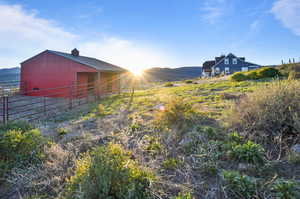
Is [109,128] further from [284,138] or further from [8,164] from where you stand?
Result: [284,138]

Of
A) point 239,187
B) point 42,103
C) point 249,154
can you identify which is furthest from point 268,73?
point 42,103

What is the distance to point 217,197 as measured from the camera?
1.65 meters

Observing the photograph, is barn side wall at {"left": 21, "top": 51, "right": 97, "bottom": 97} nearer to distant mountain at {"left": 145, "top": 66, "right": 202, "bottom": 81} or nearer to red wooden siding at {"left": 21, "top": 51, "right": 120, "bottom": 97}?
red wooden siding at {"left": 21, "top": 51, "right": 120, "bottom": 97}

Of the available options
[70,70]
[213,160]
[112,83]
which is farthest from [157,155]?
[112,83]

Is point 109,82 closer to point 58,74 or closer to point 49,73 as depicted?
point 58,74

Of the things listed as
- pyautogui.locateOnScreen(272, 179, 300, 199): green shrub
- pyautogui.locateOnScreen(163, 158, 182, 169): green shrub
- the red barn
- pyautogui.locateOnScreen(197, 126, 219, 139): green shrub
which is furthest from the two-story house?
pyautogui.locateOnScreen(272, 179, 300, 199): green shrub

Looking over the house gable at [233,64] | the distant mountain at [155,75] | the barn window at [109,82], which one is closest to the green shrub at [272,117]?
the barn window at [109,82]

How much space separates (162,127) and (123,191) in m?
1.95

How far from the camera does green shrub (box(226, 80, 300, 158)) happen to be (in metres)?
2.45

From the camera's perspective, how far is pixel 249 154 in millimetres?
2111

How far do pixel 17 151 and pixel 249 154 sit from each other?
3401 mm

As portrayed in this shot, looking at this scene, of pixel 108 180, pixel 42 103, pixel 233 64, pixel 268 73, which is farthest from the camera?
pixel 233 64

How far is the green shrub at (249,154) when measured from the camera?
2066 millimetres

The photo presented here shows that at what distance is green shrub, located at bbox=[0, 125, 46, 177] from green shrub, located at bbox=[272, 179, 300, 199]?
3.03m
